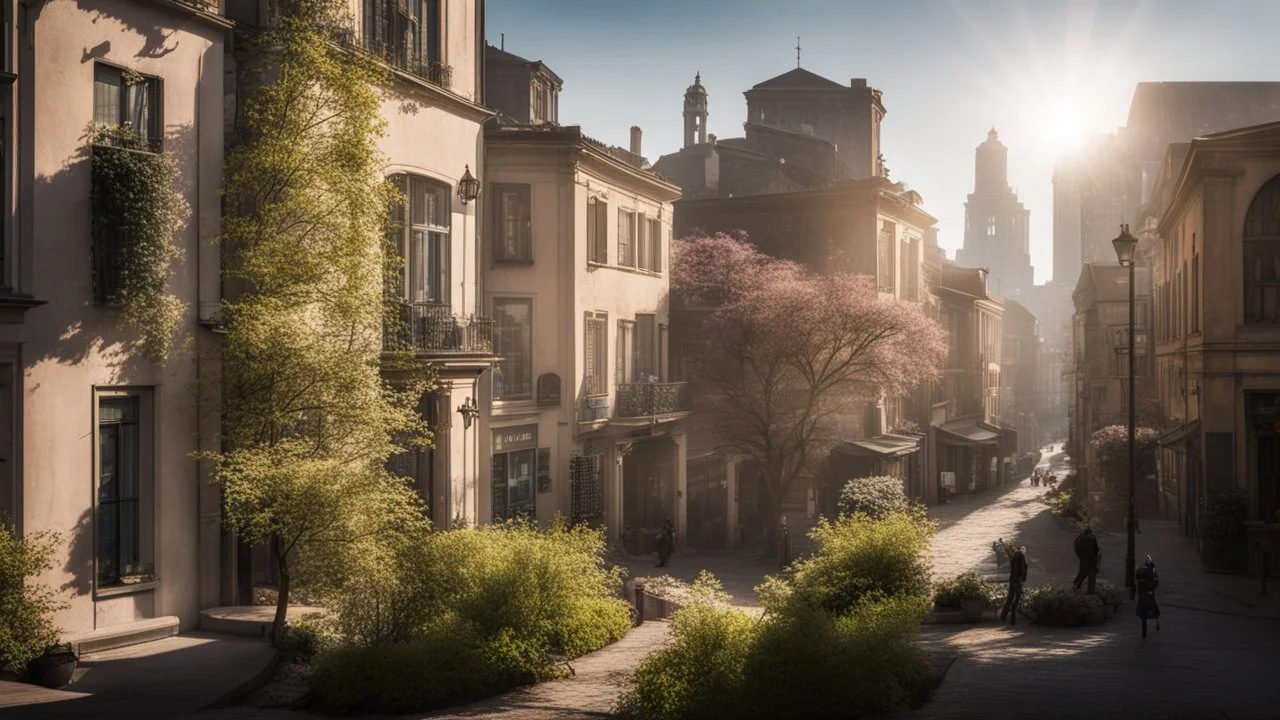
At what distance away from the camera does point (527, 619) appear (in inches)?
677

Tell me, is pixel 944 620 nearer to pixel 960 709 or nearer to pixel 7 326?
pixel 960 709

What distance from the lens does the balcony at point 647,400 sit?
35.9m

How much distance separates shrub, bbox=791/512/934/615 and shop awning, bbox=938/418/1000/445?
4103cm

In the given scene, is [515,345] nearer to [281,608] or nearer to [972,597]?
[972,597]

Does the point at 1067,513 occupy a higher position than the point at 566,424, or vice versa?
the point at 566,424

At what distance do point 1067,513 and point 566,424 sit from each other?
21028mm

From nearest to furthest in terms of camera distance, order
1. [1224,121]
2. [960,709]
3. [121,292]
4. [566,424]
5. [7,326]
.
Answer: [960,709]
[7,326]
[121,292]
[566,424]
[1224,121]

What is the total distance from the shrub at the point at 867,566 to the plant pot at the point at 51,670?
10963 millimetres

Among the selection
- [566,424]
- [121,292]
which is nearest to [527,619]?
[121,292]

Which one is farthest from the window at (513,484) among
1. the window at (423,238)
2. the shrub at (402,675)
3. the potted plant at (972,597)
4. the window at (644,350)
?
the shrub at (402,675)

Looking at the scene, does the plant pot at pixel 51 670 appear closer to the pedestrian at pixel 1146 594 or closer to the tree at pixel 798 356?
the pedestrian at pixel 1146 594

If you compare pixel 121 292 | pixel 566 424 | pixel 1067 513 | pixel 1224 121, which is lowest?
pixel 1067 513

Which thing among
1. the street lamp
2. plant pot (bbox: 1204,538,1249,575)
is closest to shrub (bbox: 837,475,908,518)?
plant pot (bbox: 1204,538,1249,575)

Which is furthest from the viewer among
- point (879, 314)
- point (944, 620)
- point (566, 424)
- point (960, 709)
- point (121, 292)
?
point (879, 314)
